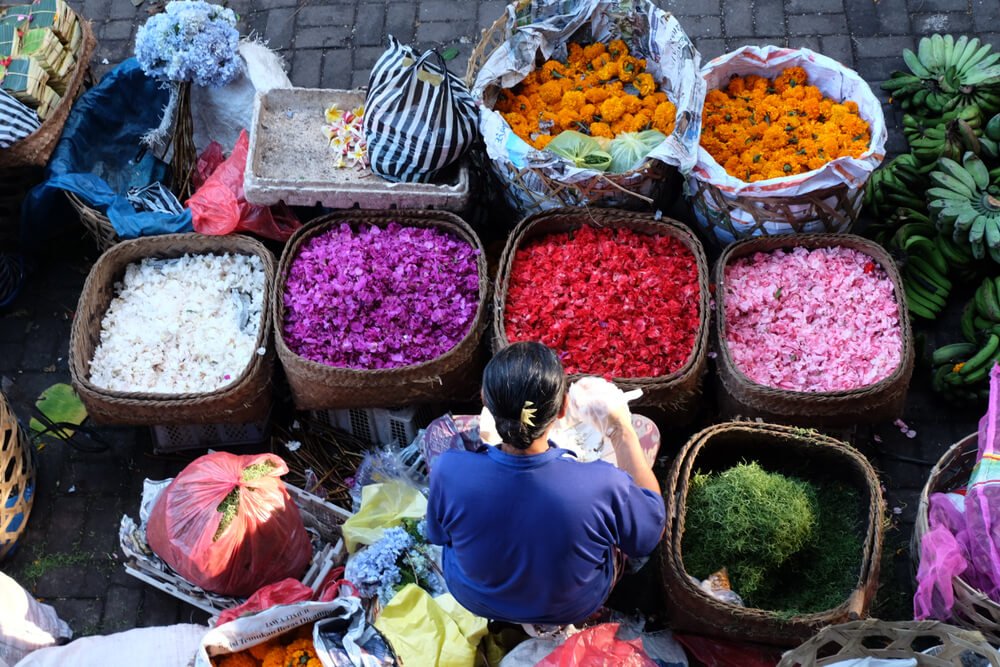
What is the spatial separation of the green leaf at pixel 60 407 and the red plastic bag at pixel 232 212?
0.94 meters

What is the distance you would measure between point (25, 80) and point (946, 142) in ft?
13.2

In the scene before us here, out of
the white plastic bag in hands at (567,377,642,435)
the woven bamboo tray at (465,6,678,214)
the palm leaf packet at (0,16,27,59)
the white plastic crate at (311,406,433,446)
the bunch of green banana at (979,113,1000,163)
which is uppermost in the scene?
the palm leaf packet at (0,16,27,59)

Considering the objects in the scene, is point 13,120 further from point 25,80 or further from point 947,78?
point 947,78

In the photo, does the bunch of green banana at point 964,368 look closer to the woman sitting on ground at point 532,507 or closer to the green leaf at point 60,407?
the woman sitting on ground at point 532,507

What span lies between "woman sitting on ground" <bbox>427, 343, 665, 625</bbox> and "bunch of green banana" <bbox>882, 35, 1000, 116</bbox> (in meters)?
2.76

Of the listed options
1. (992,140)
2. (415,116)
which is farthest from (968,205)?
(415,116)

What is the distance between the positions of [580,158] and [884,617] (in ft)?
6.84

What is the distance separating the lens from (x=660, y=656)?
11.0 feet

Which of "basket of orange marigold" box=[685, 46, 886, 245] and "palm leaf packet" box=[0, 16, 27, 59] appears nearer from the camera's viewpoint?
"basket of orange marigold" box=[685, 46, 886, 245]

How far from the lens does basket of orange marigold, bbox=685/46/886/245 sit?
3.89 meters

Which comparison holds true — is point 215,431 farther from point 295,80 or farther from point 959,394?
point 959,394

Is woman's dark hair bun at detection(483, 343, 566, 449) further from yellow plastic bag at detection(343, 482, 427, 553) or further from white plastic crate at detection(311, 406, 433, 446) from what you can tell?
white plastic crate at detection(311, 406, 433, 446)

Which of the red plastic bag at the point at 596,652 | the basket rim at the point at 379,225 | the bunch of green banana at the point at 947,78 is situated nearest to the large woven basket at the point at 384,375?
the basket rim at the point at 379,225

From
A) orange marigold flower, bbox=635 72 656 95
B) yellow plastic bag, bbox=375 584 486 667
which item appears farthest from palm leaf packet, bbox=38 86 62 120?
yellow plastic bag, bbox=375 584 486 667
